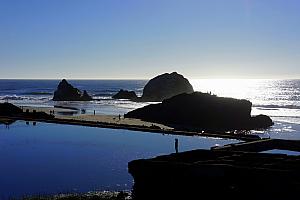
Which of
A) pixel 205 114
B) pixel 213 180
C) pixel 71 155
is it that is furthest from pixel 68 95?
pixel 213 180

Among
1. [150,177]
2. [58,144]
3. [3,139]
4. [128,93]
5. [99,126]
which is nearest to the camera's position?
[150,177]

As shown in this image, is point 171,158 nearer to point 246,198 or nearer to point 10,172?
point 246,198

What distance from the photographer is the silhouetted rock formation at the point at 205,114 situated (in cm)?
8344

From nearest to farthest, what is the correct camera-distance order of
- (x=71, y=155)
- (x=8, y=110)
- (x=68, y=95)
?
(x=71, y=155) < (x=8, y=110) < (x=68, y=95)

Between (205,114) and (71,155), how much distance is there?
149ft

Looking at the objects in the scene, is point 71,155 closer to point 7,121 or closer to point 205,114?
point 7,121

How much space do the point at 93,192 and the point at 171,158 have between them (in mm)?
11144

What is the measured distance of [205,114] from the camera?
283 ft

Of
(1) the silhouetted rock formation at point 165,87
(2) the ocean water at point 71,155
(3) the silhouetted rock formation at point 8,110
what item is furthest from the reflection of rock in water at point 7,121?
(1) the silhouetted rock formation at point 165,87

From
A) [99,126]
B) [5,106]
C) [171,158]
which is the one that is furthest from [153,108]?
[171,158]

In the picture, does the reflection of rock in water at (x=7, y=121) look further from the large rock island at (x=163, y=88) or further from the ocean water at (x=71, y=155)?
the large rock island at (x=163, y=88)

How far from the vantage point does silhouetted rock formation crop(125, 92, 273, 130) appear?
8344 cm

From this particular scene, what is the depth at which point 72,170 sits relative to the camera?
1467 inches

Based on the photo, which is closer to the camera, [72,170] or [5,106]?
[72,170]
